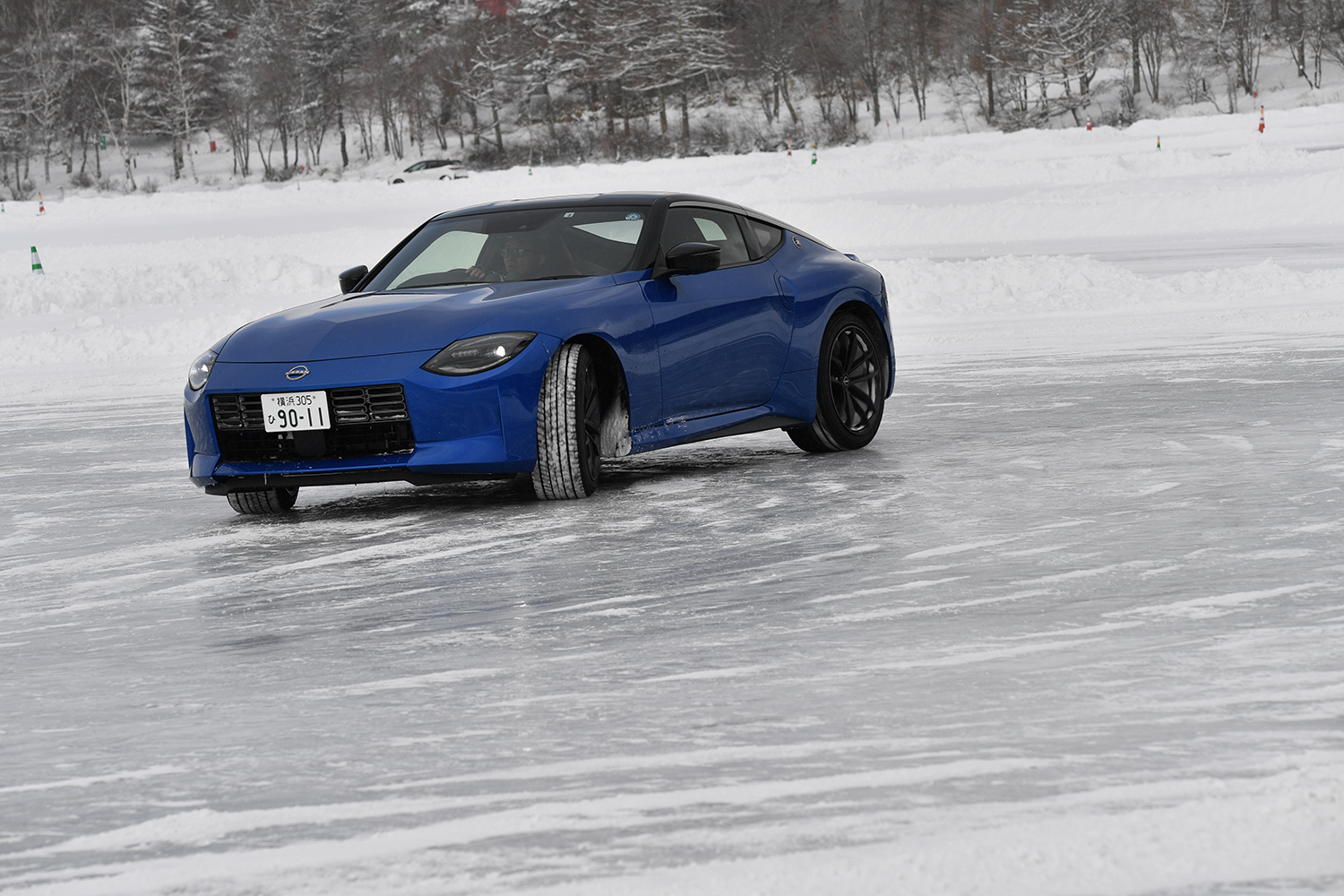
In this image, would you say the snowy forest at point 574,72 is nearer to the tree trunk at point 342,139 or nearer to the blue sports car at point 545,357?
the tree trunk at point 342,139

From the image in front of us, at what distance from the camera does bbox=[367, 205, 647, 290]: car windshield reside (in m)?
8.02

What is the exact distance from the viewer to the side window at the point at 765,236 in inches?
346

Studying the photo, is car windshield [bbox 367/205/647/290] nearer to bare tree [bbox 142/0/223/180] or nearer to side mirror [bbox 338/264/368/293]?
side mirror [bbox 338/264/368/293]

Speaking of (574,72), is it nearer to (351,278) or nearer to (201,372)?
(351,278)

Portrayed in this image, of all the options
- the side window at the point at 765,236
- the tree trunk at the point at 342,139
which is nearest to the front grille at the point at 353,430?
the side window at the point at 765,236

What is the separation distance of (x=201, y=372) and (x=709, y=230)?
8.82ft

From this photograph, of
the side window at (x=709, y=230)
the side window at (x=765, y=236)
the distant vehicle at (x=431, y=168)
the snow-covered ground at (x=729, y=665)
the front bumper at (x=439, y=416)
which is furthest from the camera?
the distant vehicle at (x=431, y=168)

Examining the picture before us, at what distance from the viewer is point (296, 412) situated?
7.12m

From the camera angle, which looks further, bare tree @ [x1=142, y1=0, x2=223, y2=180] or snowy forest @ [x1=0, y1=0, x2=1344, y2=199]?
bare tree @ [x1=142, y1=0, x2=223, y2=180]

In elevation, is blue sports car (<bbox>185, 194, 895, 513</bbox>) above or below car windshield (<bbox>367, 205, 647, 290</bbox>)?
Answer: below

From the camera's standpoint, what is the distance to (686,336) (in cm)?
791

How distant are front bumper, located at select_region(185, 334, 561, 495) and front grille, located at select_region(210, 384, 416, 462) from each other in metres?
0.04

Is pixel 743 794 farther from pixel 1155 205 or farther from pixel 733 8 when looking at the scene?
pixel 733 8

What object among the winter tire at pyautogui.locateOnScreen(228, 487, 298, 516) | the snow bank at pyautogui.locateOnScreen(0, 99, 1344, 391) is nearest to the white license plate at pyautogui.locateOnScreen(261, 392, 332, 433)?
the winter tire at pyautogui.locateOnScreen(228, 487, 298, 516)
